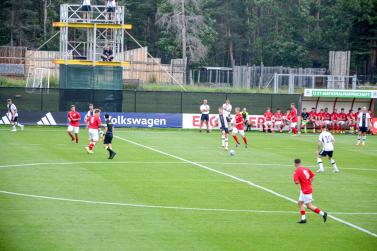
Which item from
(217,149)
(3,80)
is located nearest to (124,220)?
(217,149)

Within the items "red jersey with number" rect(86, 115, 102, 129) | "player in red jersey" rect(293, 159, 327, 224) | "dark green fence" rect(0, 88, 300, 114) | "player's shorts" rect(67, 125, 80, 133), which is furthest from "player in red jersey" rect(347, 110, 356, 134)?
"player in red jersey" rect(293, 159, 327, 224)

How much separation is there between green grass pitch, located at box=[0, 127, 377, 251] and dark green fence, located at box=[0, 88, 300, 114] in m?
13.0

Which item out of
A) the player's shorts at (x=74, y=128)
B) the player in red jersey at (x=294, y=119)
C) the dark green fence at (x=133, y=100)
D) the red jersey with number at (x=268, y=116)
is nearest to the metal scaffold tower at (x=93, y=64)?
the dark green fence at (x=133, y=100)

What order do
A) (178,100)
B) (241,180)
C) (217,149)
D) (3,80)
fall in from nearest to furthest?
(241,180) → (217,149) → (178,100) → (3,80)

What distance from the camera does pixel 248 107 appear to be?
5466 centimetres

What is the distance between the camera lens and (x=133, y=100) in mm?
55875

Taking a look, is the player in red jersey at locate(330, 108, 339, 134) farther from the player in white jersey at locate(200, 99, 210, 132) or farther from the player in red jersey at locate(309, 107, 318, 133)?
the player in white jersey at locate(200, 99, 210, 132)

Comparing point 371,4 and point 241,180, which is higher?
point 371,4

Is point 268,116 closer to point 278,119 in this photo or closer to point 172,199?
point 278,119

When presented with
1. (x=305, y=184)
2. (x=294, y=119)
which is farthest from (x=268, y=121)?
(x=305, y=184)

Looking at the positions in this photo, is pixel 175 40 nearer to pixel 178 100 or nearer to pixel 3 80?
pixel 3 80

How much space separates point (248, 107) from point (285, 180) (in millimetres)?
28161

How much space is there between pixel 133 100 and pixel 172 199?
34.3 metres

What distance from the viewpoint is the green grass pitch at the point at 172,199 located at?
16.9 m
